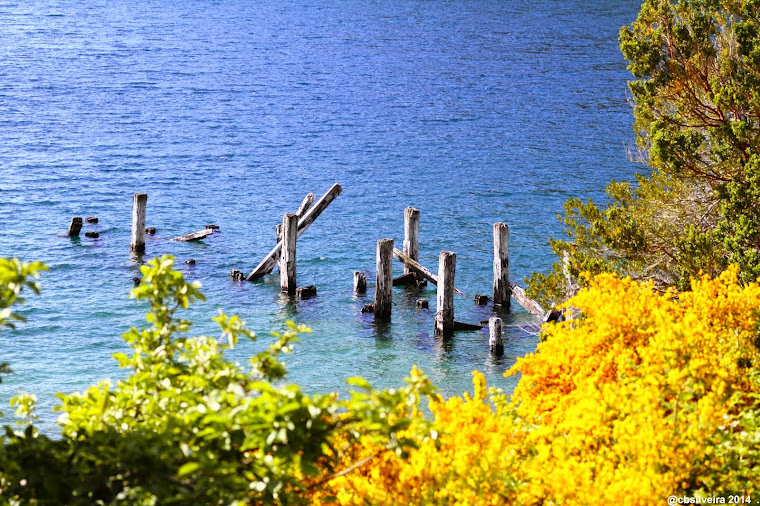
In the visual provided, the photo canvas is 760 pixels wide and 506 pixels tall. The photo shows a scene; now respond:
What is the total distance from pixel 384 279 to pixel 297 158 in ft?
75.6

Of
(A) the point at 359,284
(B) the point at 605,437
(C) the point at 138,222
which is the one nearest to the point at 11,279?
(B) the point at 605,437

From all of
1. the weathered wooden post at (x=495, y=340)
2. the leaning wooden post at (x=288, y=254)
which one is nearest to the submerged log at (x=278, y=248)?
the leaning wooden post at (x=288, y=254)

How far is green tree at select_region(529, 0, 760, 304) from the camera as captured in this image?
64.2ft

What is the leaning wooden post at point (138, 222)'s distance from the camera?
31422mm

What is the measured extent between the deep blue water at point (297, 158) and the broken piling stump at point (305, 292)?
46 centimetres

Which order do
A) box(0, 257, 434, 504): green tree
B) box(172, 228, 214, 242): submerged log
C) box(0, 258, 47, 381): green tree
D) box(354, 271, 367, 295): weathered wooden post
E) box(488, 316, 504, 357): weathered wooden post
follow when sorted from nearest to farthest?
box(0, 258, 47, 381): green tree → box(0, 257, 434, 504): green tree → box(488, 316, 504, 357): weathered wooden post → box(354, 271, 367, 295): weathered wooden post → box(172, 228, 214, 242): submerged log

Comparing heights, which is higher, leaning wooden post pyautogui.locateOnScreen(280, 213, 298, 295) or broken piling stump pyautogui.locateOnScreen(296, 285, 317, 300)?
leaning wooden post pyautogui.locateOnScreen(280, 213, 298, 295)

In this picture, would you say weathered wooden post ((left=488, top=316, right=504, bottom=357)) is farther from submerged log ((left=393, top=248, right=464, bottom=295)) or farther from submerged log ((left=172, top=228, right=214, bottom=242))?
submerged log ((left=172, top=228, right=214, bottom=242))

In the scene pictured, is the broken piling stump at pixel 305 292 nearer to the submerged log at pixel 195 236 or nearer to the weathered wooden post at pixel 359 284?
the weathered wooden post at pixel 359 284

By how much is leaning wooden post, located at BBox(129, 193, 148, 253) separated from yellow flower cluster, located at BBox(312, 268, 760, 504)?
2119 centimetres

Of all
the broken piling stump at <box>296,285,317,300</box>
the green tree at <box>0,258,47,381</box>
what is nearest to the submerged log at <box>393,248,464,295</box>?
the broken piling stump at <box>296,285,317,300</box>

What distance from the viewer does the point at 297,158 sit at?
160 ft

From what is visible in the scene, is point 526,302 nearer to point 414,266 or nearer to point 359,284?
point 414,266

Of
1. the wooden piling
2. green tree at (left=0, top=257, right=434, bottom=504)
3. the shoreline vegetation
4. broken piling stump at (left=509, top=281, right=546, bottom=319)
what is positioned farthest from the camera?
the wooden piling
